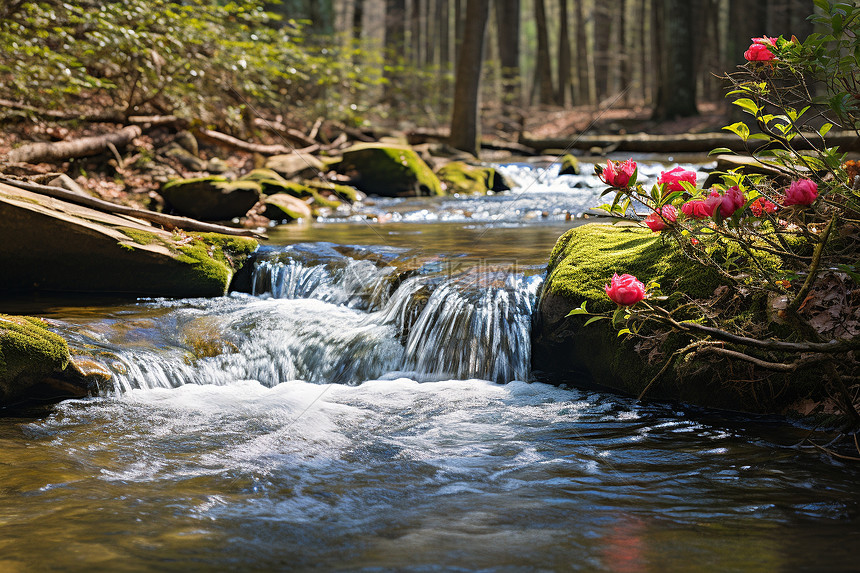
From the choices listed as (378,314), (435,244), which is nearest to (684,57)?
(435,244)

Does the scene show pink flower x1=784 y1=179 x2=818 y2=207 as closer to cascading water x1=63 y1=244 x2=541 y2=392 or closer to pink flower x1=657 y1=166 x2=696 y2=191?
pink flower x1=657 y1=166 x2=696 y2=191

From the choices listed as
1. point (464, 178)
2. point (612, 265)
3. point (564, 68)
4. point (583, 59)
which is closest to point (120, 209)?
point (612, 265)


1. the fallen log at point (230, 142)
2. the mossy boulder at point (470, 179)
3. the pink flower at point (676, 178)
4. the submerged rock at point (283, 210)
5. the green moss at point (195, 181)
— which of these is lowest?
the pink flower at point (676, 178)

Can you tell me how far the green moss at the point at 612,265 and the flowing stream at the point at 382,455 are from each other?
1.50 ft

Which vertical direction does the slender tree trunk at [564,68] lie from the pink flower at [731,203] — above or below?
above

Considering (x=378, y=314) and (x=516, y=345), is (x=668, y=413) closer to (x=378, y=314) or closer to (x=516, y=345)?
(x=516, y=345)

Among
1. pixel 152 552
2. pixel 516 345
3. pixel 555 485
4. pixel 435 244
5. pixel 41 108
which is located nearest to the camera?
pixel 152 552

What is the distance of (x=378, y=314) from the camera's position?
19.5ft

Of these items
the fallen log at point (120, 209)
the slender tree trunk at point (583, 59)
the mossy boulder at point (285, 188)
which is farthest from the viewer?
the slender tree trunk at point (583, 59)

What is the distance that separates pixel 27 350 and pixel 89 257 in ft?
7.28

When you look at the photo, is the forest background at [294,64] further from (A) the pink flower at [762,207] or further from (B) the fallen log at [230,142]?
(A) the pink flower at [762,207]

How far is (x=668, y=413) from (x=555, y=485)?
1.35 metres

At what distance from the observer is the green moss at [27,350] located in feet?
14.4

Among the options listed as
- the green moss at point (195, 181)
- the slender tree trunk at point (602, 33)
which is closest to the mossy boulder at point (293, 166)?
the green moss at point (195, 181)
